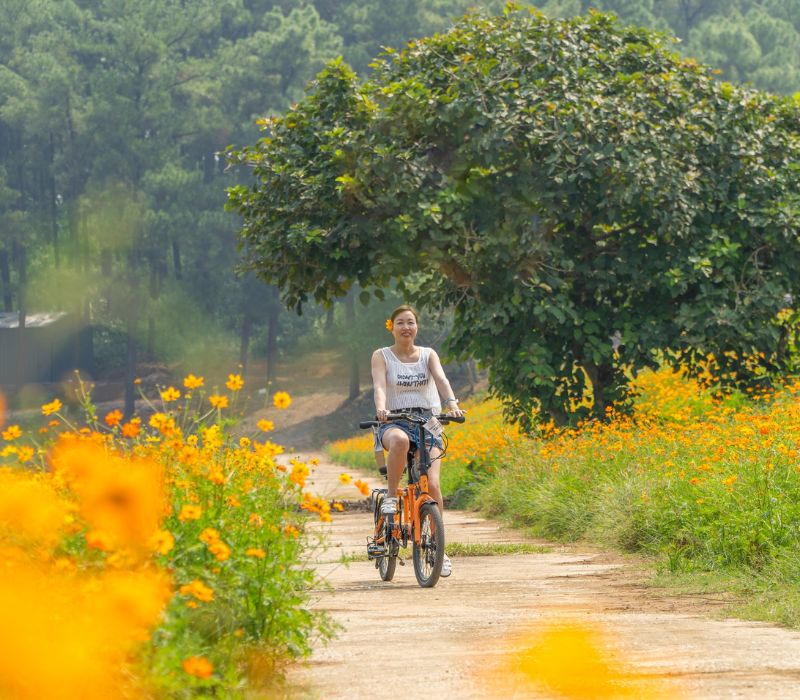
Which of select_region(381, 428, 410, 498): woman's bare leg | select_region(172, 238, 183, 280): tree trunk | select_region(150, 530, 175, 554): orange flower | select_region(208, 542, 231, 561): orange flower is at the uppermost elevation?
select_region(172, 238, 183, 280): tree trunk

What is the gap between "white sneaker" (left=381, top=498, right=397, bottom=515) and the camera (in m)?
9.36

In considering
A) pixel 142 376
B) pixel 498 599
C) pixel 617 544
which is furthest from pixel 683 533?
pixel 142 376

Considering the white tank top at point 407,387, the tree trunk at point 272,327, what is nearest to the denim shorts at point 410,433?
the white tank top at point 407,387

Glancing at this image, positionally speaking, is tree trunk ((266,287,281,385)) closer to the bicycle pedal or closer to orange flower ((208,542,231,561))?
the bicycle pedal

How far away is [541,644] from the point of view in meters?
6.05

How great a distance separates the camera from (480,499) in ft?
54.8

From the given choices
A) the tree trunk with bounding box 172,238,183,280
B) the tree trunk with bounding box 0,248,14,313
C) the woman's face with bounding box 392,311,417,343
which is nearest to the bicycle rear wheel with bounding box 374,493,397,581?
the woman's face with bounding box 392,311,417,343

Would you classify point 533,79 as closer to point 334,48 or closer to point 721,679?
point 721,679

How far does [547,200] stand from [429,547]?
865 cm

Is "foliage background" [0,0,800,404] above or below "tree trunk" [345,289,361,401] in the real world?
above

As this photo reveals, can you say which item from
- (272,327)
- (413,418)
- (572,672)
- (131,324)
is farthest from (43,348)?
(572,672)

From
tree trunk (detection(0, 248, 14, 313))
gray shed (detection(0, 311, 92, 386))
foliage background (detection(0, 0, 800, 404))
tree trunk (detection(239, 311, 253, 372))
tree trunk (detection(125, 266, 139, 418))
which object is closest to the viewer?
tree trunk (detection(125, 266, 139, 418))

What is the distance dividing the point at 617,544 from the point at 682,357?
6904 mm

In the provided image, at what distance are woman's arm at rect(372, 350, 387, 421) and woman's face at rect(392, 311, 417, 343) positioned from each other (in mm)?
189
